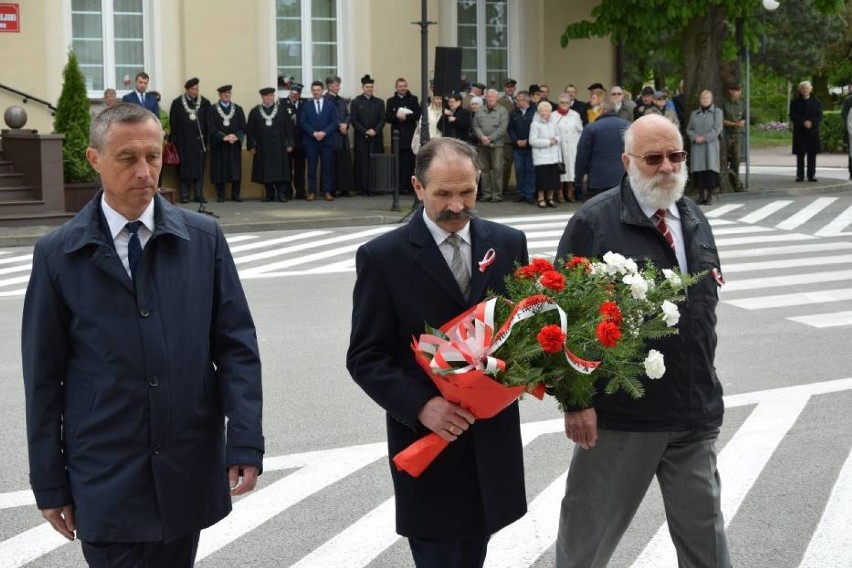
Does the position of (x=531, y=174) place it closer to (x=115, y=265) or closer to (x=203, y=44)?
(x=203, y=44)

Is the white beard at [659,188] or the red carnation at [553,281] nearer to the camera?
the red carnation at [553,281]

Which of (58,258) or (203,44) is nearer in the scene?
(58,258)

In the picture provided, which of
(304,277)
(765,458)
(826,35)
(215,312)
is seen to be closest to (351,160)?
(304,277)

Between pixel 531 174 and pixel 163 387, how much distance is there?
68.1 feet

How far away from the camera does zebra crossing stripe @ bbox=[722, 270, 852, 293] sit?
1456 centimetres

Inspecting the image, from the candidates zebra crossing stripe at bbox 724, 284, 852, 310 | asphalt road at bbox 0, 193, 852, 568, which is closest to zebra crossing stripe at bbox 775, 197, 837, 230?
asphalt road at bbox 0, 193, 852, 568

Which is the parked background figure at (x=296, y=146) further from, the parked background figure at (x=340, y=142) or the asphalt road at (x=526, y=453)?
the asphalt road at (x=526, y=453)

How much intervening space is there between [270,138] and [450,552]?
20.5 meters

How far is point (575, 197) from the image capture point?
25438 mm

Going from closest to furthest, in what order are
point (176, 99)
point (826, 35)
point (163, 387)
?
point (163, 387)
point (176, 99)
point (826, 35)

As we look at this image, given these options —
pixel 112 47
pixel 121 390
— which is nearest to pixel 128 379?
pixel 121 390

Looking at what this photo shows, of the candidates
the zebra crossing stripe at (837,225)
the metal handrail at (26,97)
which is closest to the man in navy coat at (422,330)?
the zebra crossing stripe at (837,225)

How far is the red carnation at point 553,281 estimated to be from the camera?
4.20 m

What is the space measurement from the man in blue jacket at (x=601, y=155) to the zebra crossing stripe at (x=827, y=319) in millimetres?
4387
